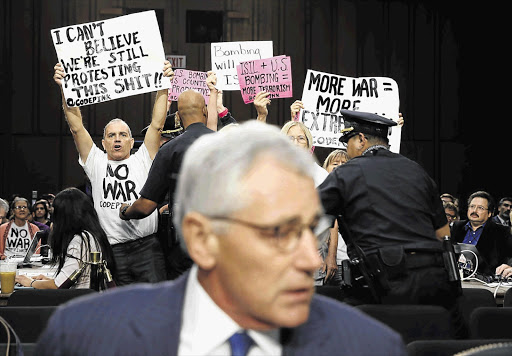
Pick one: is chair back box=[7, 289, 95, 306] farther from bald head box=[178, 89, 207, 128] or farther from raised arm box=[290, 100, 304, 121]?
raised arm box=[290, 100, 304, 121]

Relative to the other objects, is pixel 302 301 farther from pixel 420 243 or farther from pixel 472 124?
pixel 472 124

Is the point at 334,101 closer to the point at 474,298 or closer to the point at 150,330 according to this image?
the point at 474,298

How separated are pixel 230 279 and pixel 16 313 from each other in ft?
6.81

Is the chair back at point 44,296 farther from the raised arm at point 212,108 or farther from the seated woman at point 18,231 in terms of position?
the seated woman at point 18,231

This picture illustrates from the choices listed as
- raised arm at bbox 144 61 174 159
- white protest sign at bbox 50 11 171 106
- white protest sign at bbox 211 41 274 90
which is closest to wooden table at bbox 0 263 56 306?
raised arm at bbox 144 61 174 159

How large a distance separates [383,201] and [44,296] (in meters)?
1.59

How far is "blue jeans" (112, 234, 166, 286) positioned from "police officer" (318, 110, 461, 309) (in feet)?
5.13

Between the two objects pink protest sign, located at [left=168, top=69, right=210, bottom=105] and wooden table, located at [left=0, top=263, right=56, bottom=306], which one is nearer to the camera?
wooden table, located at [left=0, top=263, right=56, bottom=306]

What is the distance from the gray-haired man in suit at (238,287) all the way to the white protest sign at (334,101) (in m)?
6.05

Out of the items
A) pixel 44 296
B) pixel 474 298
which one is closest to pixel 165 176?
pixel 44 296

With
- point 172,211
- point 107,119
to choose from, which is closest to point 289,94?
point 172,211

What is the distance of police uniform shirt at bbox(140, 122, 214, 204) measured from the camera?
4.53m

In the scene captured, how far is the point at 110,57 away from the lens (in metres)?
6.19

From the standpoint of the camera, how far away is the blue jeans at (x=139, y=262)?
16.3 ft
